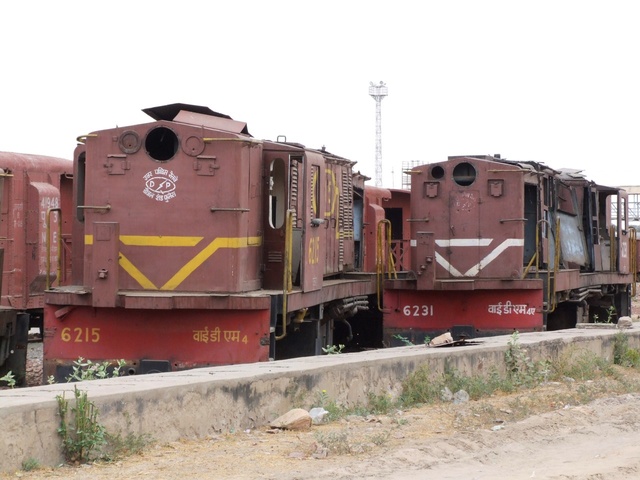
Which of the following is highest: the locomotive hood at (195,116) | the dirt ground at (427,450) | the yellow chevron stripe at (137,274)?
A: the locomotive hood at (195,116)

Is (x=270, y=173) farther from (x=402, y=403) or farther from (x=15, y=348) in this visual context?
(x=15, y=348)

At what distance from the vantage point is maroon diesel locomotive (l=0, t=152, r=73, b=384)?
14.7 metres

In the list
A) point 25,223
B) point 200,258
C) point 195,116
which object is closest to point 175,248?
point 200,258

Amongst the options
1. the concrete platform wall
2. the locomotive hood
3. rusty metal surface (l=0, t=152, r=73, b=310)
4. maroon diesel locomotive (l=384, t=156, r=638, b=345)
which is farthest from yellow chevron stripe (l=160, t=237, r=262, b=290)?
maroon diesel locomotive (l=384, t=156, r=638, b=345)

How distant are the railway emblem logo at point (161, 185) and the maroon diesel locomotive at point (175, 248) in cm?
1

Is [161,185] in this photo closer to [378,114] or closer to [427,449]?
[427,449]

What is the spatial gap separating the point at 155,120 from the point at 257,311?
2484mm

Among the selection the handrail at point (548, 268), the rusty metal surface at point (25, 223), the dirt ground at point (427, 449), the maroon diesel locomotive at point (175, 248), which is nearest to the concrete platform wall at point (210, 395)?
the dirt ground at point (427, 449)

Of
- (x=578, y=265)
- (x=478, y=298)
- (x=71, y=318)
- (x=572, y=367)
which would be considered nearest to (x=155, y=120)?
(x=71, y=318)

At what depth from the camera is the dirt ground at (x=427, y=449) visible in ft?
21.8

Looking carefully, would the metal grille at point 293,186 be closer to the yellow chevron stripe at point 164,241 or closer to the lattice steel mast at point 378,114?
the yellow chevron stripe at point 164,241

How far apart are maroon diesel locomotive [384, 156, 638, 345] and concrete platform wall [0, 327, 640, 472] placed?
17.0 ft

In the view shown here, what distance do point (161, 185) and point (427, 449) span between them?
5389 millimetres

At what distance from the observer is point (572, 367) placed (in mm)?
12141
